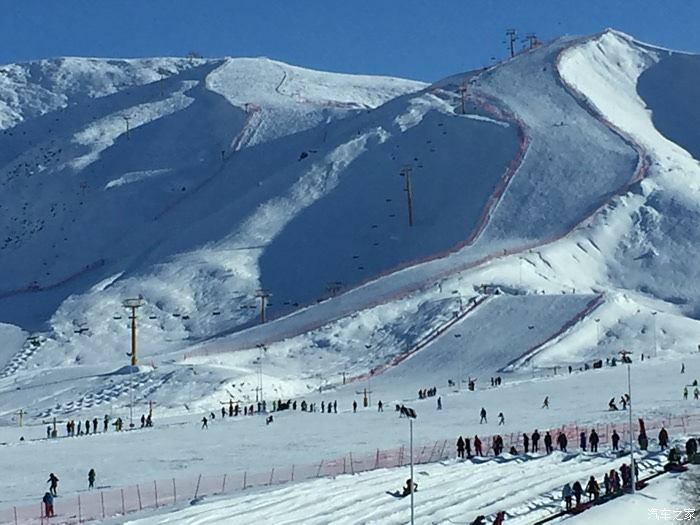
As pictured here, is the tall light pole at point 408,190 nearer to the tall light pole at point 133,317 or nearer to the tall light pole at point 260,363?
the tall light pole at point 133,317

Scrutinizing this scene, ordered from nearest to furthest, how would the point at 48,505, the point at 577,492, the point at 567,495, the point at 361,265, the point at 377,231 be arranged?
the point at 577,492 < the point at 567,495 < the point at 48,505 < the point at 361,265 < the point at 377,231

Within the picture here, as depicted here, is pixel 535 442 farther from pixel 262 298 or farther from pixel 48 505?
pixel 262 298

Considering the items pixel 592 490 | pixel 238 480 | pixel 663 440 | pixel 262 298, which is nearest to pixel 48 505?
pixel 238 480

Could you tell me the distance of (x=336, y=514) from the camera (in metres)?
22.2

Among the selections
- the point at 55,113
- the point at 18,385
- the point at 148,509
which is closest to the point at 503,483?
the point at 148,509

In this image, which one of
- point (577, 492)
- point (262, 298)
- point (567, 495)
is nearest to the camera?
point (577, 492)

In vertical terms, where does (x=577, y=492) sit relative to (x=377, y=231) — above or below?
below

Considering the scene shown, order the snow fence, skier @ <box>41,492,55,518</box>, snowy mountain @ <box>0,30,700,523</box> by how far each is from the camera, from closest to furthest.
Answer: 1. skier @ <box>41,492,55,518</box>
2. the snow fence
3. snowy mountain @ <box>0,30,700,523</box>

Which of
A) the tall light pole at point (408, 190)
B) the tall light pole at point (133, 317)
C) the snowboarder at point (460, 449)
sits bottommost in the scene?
the snowboarder at point (460, 449)

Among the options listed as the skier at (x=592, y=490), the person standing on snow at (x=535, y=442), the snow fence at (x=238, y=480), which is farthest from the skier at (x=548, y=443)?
the skier at (x=592, y=490)

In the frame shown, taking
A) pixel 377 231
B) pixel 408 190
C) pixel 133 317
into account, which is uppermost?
pixel 408 190

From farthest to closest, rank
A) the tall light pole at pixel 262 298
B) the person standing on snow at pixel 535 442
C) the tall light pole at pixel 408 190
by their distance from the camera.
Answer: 1. the tall light pole at pixel 408 190
2. the tall light pole at pixel 262 298
3. the person standing on snow at pixel 535 442

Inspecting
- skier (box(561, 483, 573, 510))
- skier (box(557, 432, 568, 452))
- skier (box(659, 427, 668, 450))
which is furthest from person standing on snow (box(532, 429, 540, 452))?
skier (box(561, 483, 573, 510))

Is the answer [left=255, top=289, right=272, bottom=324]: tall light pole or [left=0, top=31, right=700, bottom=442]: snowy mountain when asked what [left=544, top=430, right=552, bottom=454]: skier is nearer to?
→ [left=0, top=31, right=700, bottom=442]: snowy mountain
